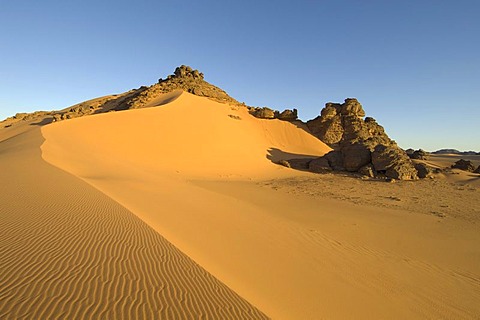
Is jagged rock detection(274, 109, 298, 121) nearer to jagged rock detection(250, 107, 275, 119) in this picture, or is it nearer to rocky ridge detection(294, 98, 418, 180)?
jagged rock detection(250, 107, 275, 119)

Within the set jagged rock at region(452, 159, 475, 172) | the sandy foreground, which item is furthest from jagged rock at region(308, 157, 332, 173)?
jagged rock at region(452, 159, 475, 172)

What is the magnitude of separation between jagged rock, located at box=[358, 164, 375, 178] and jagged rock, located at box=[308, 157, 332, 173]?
92.1 inches

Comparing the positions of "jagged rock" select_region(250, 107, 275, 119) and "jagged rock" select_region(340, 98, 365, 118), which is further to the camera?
"jagged rock" select_region(250, 107, 275, 119)

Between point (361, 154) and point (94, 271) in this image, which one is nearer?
point (94, 271)

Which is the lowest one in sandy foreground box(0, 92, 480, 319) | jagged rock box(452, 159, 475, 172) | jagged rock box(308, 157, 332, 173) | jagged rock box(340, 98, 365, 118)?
sandy foreground box(0, 92, 480, 319)

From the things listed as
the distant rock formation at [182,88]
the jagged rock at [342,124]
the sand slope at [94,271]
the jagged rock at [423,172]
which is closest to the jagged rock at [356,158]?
the jagged rock at [423,172]

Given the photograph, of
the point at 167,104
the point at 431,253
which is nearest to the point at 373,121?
the point at 167,104

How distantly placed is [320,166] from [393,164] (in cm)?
493

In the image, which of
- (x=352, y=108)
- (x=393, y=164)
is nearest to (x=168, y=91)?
(x=352, y=108)

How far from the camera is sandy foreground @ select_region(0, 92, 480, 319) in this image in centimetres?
380

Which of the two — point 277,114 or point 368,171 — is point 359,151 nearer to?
point 368,171

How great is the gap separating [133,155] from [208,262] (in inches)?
731

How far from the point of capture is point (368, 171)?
64.3 ft

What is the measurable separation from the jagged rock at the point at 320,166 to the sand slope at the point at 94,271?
54.4ft
